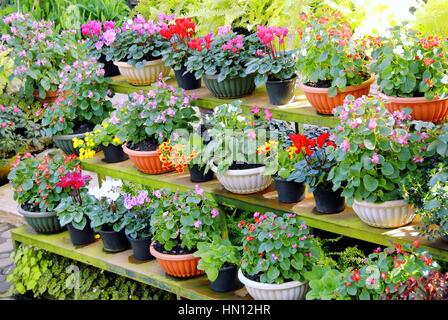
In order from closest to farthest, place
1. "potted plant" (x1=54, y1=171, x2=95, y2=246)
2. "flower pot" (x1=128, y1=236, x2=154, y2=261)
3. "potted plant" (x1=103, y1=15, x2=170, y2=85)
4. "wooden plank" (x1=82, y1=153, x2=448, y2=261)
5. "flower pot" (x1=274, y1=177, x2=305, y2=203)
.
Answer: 1. "wooden plank" (x1=82, y1=153, x2=448, y2=261)
2. "flower pot" (x1=274, y1=177, x2=305, y2=203)
3. "flower pot" (x1=128, y1=236, x2=154, y2=261)
4. "potted plant" (x1=54, y1=171, x2=95, y2=246)
5. "potted plant" (x1=103, y1=15, x2=170, y2=85)

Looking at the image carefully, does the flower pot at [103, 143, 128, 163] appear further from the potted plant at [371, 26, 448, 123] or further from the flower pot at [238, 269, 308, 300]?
the potted plant at [371, 26, 448, 123]

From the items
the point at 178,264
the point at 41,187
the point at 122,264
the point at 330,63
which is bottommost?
the point at 122,264

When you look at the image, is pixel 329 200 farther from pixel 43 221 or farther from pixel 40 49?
pixel 40 49

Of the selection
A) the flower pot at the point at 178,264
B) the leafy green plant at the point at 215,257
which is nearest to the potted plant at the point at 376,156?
the leafy green plant at the point at 215,257

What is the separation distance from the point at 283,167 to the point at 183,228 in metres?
0.58

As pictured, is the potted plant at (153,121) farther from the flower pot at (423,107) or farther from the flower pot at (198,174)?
the flower pot at (423,107)

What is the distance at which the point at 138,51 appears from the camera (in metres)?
4.96

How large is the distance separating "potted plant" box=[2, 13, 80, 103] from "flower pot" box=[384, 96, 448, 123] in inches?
99.1

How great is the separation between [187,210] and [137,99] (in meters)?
0.76

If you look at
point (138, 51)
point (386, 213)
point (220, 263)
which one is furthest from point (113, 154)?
point (386, 213)

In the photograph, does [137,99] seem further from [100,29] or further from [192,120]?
[100,29]

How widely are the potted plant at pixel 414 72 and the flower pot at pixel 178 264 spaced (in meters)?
1.26

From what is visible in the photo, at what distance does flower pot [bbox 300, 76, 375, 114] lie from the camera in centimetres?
403

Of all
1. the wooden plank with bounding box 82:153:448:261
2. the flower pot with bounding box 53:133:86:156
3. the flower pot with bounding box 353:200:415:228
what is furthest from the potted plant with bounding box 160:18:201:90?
the flower pot with bounding box 353:200:415:228
